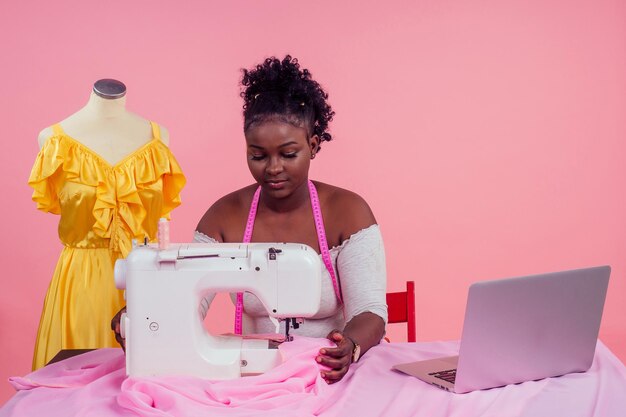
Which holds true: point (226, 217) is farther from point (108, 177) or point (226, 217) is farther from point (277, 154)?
point (108, 177)

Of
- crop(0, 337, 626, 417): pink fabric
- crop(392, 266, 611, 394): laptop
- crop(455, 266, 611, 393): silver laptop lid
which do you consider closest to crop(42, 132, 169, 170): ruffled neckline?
crop(0, 337, 626, 417): pink fabric

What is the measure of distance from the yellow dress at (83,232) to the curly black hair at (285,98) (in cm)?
91

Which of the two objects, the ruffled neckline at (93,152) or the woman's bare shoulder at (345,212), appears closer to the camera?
the woman's bare shoulder at (345,212)

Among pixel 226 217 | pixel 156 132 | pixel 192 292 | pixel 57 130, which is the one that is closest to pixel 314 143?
pixel 226 217

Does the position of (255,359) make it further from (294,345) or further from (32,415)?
(32,415)

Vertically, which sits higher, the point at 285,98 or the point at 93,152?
the point at 285,98

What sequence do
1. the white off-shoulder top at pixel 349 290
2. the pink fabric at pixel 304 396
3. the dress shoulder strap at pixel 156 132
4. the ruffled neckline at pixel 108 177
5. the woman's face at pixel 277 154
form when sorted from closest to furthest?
the pink fabric at pixel 304 396 → the woman's face at pixel 277 154 → the white off-shoulder top at pixel 349 290 → the ruffled neckline at pixel 108 177 → the dress shoulder strap at pixel 156 132

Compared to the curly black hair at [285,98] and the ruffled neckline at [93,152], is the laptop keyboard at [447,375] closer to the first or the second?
the curly black hair at [285,98]

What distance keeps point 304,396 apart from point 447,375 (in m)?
0.37

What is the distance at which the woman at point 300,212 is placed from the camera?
2.47 meters

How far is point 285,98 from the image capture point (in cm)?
254

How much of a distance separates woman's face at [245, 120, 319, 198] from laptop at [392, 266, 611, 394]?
64 centimetres

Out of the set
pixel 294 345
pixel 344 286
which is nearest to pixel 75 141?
pixel 344 286

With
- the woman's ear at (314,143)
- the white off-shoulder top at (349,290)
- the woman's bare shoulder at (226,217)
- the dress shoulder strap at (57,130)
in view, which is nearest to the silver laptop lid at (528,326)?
the white off-shoulder top at (349,290)
